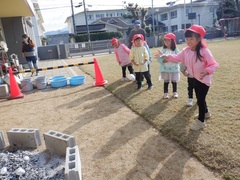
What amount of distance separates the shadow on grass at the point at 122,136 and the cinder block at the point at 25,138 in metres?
0.98

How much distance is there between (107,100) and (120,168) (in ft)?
9.67

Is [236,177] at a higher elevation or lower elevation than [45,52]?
lower

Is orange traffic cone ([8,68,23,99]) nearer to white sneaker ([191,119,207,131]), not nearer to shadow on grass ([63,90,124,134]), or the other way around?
shadow on grass ([63,90,124,134])

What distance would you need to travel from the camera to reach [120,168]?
8.91 ft

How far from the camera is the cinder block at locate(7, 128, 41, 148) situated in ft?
10.8

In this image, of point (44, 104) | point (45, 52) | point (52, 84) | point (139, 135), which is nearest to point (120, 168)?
point (139, 135)

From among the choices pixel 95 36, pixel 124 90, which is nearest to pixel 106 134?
pixel 124 90

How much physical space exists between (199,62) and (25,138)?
2.85m

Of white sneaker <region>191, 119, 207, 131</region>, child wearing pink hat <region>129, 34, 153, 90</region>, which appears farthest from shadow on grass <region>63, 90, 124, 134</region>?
white sneaker <region>191, 119, 207, 131</region>

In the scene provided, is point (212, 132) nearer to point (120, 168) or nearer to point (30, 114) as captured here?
point (120, 168)

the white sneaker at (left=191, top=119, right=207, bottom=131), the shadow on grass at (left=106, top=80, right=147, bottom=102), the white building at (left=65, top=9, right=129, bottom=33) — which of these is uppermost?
the white building at (left=65, top=9, right=129, bottom=33)

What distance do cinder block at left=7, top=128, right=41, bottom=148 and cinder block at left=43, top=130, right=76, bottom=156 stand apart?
0.78 feet

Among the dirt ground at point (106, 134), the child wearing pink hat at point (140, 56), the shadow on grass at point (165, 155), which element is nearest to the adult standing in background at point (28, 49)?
the dirt ground at point (106, 134)

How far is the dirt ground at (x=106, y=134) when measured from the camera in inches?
103
